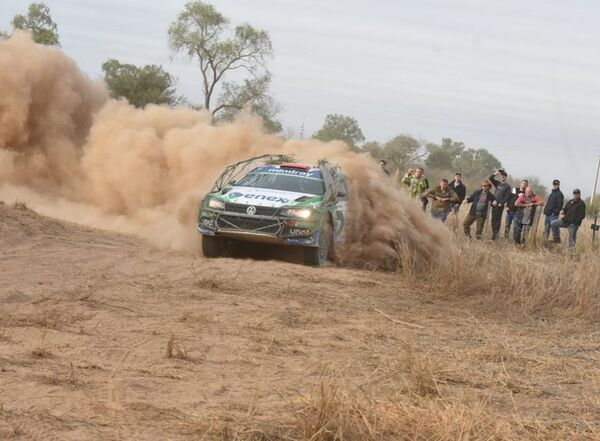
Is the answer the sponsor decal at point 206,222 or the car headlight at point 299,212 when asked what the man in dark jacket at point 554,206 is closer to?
the car headlight at point 299,212

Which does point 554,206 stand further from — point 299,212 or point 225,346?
point 225,346

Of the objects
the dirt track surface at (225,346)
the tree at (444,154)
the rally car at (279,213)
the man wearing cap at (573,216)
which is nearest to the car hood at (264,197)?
the rally car at (279,213)

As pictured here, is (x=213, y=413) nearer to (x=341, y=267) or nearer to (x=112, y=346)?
(x=112, y=346)

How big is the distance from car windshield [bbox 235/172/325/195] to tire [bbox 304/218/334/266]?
24.9 inches

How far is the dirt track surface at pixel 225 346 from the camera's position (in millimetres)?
5164

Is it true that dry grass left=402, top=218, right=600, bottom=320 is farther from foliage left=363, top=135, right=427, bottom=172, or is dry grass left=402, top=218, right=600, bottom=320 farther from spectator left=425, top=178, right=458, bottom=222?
foliage left=363, top=135, right=427, bottom=172

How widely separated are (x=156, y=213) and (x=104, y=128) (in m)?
4.64

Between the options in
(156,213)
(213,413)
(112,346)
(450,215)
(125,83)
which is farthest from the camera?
(125,83)

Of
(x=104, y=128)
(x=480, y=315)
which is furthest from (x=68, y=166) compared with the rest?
(x=480, y=315)

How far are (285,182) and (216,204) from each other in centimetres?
143

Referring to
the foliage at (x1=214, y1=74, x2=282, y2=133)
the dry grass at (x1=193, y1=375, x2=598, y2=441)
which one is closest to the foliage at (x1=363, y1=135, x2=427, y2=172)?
the foliage at (x1=214, y1=74, x2=282, y2=133)

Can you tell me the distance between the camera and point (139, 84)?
40.2 m

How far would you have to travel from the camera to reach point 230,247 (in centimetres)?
1378

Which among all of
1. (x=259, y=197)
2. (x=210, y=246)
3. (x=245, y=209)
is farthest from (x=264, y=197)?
(x=210, y=246)
